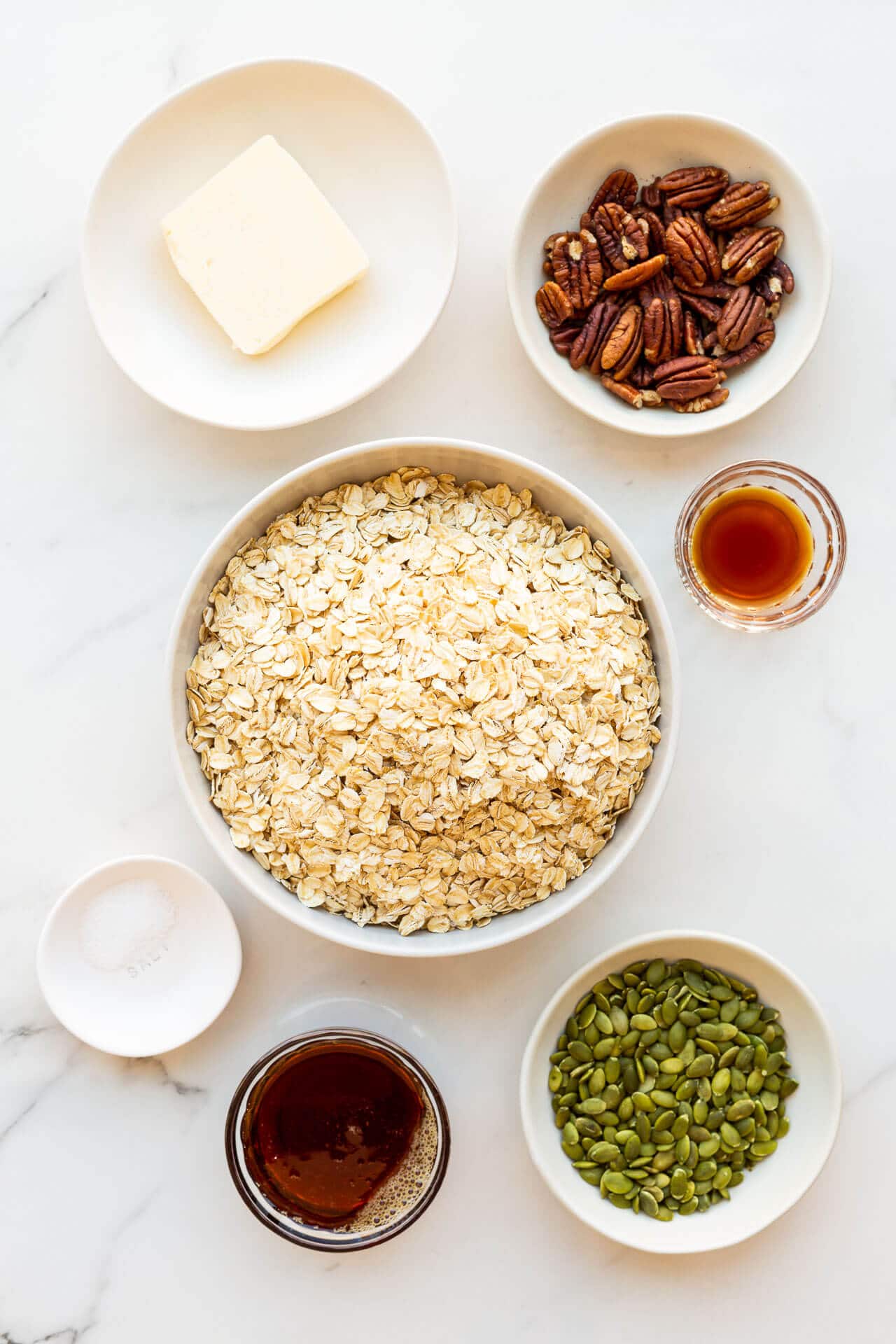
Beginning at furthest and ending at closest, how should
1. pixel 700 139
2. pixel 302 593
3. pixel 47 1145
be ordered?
pixel 47 1145
pixel 700 139
pixel 302 593

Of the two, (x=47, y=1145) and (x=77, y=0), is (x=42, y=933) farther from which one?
(x=77, y=0)

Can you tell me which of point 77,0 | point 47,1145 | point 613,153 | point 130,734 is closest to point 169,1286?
point 47,1145

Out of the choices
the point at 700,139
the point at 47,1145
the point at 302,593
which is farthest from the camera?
the point at 47,1145

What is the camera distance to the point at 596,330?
1.29 meters

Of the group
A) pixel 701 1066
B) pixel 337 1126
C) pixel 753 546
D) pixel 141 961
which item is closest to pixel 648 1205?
pixel 701 1066

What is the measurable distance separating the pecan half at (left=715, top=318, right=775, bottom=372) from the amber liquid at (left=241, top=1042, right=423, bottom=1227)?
99 centimetres

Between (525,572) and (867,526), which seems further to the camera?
(867,526)

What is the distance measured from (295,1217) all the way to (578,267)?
1.25m

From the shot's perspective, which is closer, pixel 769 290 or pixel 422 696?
pixel 422 696

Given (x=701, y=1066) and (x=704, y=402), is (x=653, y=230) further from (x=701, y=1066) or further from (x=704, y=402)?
(x=701, y=1066)

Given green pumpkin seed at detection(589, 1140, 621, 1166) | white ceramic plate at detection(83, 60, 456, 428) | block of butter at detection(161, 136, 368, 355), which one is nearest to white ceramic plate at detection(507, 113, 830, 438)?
white ceramic plate at detection(83, 60, 456, 428)

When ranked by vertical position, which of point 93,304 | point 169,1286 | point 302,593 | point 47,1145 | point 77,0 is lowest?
point 169,1286

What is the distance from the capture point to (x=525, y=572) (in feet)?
3.96

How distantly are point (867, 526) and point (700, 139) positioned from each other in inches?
21.4
